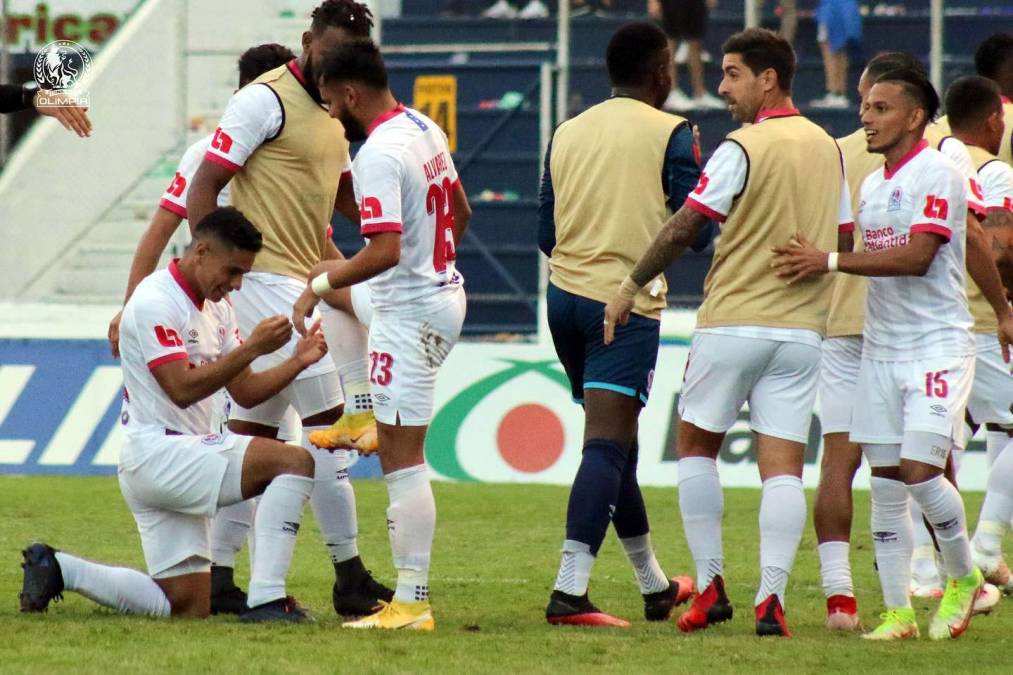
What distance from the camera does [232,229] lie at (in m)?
6.28

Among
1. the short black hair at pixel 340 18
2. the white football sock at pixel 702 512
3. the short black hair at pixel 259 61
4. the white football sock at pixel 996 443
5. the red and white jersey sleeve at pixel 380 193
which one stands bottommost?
the white football sock at pixel 996 443

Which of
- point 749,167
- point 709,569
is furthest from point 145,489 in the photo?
point 749,167

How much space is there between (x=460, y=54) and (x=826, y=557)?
1006cm

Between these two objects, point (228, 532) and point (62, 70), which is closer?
point (228, 532)

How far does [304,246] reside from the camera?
22.7 ft

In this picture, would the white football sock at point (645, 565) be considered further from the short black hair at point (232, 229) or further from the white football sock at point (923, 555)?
the short black hair at point (232, 229)

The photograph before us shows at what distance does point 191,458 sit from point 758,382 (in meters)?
2.17

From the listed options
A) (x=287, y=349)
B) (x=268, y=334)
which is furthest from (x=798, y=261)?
(x=287, y=349)

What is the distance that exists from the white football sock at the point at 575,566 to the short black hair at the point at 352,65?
1.89 metres

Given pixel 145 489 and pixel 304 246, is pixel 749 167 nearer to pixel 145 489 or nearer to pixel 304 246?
pixel 304 246

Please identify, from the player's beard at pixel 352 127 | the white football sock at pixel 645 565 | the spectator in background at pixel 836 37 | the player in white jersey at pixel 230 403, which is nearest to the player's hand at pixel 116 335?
the player in white jersey at pixel 230 403

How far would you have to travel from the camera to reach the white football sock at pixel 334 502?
6789mm

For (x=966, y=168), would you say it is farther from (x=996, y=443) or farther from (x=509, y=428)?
(x=509, y=428)

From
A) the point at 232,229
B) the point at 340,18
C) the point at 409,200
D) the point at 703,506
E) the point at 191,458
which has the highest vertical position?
the point at 340,18
